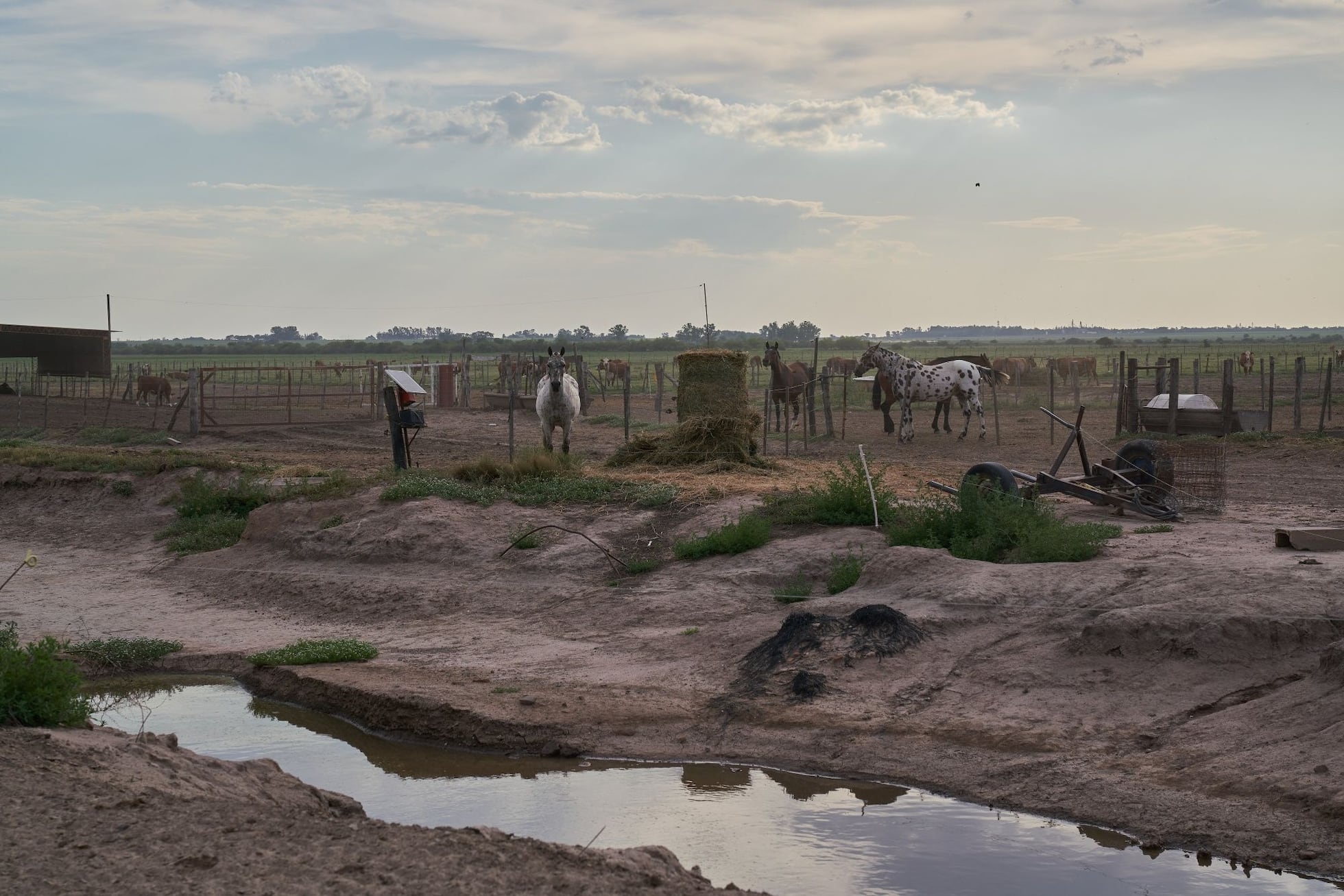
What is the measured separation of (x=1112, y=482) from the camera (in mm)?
13492

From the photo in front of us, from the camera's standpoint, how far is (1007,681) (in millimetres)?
8625

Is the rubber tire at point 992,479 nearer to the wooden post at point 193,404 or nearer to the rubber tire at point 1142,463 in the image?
the rubber tire at point 1142,463

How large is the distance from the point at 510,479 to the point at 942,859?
9894mm

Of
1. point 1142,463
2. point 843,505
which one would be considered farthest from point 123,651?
point 1142,463

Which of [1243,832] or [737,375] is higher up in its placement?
[737,375]

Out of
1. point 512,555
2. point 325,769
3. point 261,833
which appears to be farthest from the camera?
point 512,555

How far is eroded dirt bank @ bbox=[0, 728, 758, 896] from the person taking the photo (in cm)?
507

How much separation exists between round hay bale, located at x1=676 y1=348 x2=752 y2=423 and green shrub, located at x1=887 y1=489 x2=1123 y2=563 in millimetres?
6581

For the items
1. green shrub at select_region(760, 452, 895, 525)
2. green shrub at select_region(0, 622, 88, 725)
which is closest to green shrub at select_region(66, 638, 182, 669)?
green shrub at select_region(0, 622, 88, 725)

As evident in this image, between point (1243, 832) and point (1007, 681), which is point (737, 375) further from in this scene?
point (1243, 832)

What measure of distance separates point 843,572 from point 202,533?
28.5ft

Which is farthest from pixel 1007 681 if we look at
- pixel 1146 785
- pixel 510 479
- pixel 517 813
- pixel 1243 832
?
pixel 510 479

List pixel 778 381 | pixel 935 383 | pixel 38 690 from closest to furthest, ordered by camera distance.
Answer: pixel 38 690, pixel 935 383, pixel 778 381

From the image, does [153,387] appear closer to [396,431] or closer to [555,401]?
[555,401]
